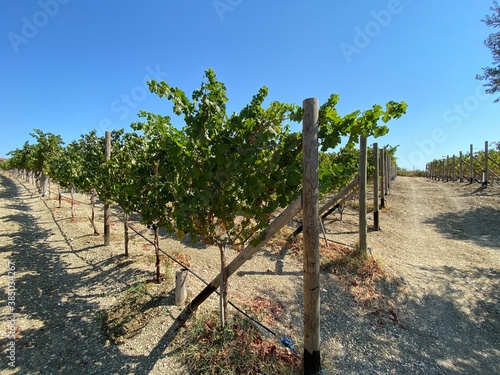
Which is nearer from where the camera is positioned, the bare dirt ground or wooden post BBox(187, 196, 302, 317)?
wooden post BBox(187, 196, 302, 317)

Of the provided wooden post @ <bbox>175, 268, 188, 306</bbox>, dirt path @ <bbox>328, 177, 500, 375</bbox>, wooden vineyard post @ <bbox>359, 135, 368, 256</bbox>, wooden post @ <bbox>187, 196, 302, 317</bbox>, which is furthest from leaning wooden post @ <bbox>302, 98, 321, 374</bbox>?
wooden vineyard post @ <bbox>359, 135, 368, 256</bbox>

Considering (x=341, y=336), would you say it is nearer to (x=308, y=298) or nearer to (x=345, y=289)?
(x=345, y=289)

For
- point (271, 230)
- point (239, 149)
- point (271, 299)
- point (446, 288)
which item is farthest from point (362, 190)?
point (239, 149)

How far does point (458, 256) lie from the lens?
7527 millimetres

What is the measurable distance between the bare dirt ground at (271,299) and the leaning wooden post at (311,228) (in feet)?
2.84

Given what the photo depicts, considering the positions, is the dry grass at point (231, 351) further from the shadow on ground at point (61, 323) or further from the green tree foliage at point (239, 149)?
the green tree foliage at point (239, 149)

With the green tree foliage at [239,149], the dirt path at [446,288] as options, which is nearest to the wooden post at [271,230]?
the green tree foliage at [239,149]

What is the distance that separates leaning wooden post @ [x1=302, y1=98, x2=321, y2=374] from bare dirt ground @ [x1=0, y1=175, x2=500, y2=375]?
0.87 metres

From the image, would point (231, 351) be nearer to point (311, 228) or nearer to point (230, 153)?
point (311, 228)

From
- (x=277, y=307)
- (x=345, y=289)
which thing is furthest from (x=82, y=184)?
(x=345, y=289)

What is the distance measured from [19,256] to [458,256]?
12.1 meters

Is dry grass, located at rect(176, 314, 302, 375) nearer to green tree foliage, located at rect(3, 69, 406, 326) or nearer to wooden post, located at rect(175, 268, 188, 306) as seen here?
wooden post, located at rect(175, 268, 188, 306)

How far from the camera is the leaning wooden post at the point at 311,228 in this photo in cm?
268

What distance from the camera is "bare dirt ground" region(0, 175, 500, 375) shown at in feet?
11.9
